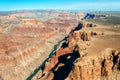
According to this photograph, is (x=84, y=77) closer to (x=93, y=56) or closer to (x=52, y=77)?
(x=93, y=56)

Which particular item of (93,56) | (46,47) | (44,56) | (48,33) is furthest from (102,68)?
(48,33)

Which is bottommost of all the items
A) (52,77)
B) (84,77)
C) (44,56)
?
(44,56)

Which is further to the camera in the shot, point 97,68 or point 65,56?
point 65,56

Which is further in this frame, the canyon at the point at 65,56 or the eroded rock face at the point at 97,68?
the canyon at the point at 65,56

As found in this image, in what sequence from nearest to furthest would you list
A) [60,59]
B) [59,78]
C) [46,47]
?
[59,78] → [60,59] → [46,47]

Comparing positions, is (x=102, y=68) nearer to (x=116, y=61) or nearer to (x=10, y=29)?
(x=116, y=61)

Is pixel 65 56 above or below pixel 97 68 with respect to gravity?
below

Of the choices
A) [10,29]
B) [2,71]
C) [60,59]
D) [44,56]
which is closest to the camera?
[60,59]

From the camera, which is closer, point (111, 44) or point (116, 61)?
point (116, 61)

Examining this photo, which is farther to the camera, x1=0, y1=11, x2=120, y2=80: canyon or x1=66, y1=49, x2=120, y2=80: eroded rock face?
x1=0, y1=11, x2=120, y2=80: canyon

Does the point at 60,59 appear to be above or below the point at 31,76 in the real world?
above
